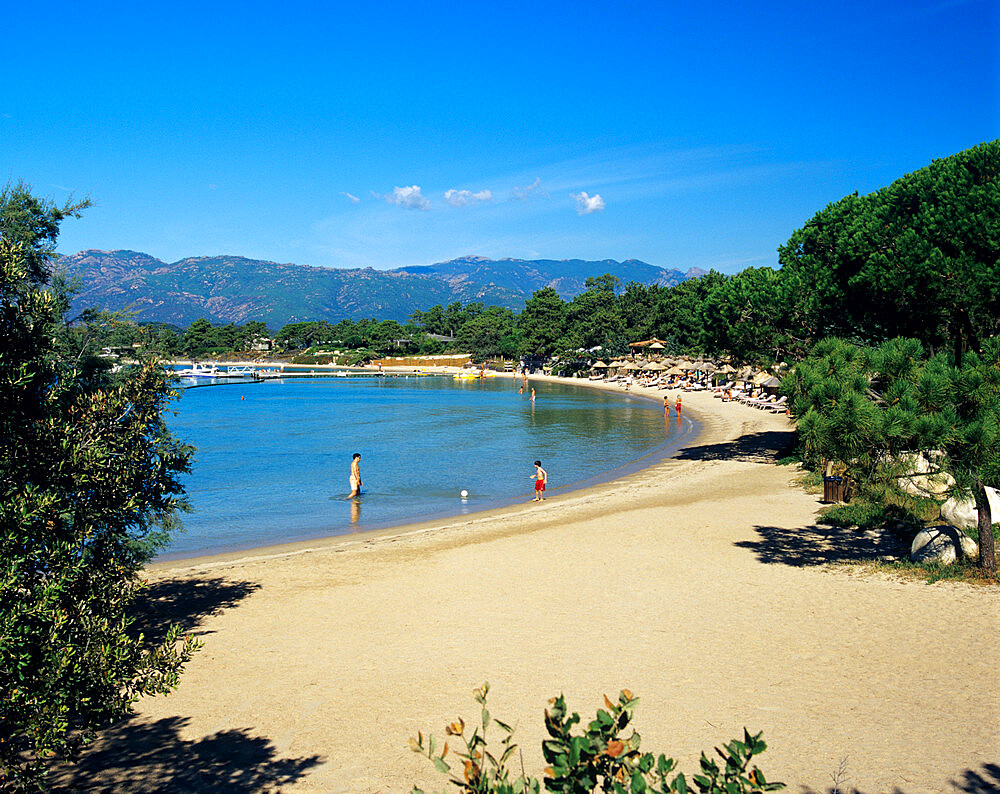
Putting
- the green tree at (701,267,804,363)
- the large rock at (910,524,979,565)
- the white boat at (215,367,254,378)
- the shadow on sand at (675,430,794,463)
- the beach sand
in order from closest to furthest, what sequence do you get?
the beach sand, the large rock at (910,524,979,565), the green tree at (701,267,804,363), the shadow on sand at (675,430,794,463), the white boat at (215,367,254,378)

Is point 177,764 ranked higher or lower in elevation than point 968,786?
lower

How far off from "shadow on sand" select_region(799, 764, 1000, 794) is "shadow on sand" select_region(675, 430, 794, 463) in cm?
2216

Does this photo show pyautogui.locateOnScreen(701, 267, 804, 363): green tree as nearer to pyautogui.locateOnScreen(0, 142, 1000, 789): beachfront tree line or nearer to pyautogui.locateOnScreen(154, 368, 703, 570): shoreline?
pyautogui.locateOnScreen(0, 142, 1000, 789): beachfront tree line

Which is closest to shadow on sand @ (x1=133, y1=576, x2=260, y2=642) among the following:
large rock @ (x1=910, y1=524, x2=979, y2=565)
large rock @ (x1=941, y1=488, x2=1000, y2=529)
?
large rock @ (x1=910, y1=524, x2=979, y2=565)

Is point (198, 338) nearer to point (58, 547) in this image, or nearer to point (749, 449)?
point (749, 449)

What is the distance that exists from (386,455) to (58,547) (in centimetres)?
3074

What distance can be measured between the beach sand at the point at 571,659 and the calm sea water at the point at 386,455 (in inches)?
158

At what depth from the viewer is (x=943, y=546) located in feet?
39.9

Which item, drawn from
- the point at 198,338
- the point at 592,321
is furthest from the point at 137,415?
the point at 198,338

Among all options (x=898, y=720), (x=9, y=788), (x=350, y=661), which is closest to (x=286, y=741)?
(x=350, y=661)

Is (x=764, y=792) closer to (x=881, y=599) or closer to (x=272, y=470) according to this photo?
(x=881, y=599)

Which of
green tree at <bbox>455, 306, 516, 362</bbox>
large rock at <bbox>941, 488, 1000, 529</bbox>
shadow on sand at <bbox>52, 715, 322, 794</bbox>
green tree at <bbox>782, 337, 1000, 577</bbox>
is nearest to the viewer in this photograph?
shadow on sand at <bbox>52, 715, 322, 794</bbox>

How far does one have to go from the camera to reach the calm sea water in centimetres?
2180

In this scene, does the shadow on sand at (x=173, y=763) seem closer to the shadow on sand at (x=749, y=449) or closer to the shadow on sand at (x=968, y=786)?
the shadow on sand at (x=968, y=786)
